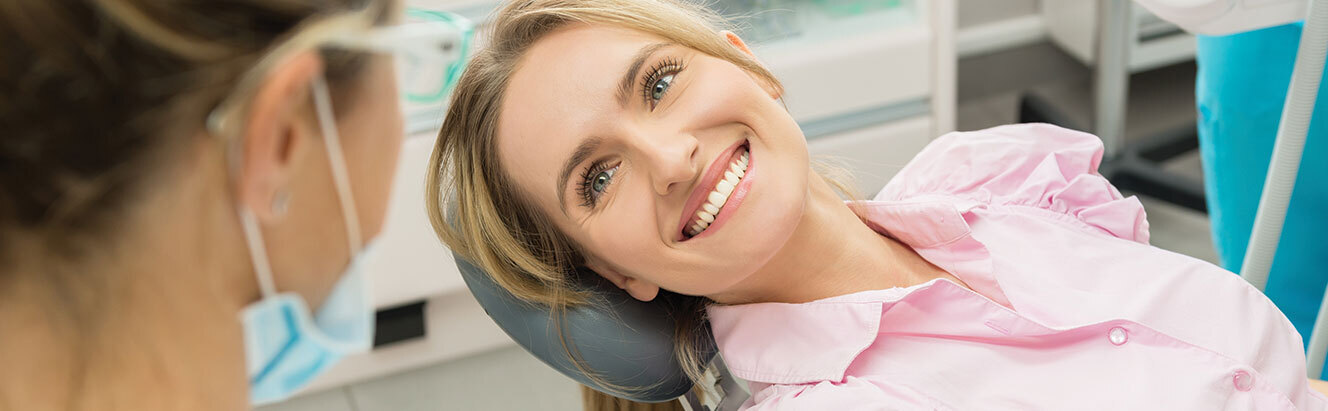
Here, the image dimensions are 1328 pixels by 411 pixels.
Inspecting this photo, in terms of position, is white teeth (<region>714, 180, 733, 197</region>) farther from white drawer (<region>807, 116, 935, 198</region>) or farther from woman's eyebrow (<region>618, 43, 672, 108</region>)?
white drawer (<region>807, 116, 935, 198</region>)

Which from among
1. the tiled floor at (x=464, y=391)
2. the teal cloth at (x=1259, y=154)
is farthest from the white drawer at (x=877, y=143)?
the teal cloth at (x=1259, y=154)

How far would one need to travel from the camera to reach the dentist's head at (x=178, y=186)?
62 cm

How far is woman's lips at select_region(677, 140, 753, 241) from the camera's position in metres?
1.27

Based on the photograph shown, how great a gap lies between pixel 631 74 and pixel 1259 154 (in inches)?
40.0

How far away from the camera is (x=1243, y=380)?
1.26 m

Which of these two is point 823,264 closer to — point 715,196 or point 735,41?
point 715,196

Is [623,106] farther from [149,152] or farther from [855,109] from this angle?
[855,109]

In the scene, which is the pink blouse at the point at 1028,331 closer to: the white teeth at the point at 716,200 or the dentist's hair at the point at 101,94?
the white teeth at the point at 716,200

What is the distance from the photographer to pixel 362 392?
8.58 feet

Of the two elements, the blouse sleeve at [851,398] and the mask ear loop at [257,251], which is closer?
the mask ear loop at [257,251]

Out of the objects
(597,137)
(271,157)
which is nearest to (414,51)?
(271,157)

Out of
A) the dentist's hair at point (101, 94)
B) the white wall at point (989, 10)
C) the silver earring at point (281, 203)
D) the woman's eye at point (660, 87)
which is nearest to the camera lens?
the dentist's hair at point (101, 94)

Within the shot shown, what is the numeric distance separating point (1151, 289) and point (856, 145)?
52.5 inches

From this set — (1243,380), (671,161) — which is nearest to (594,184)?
(671,161)
